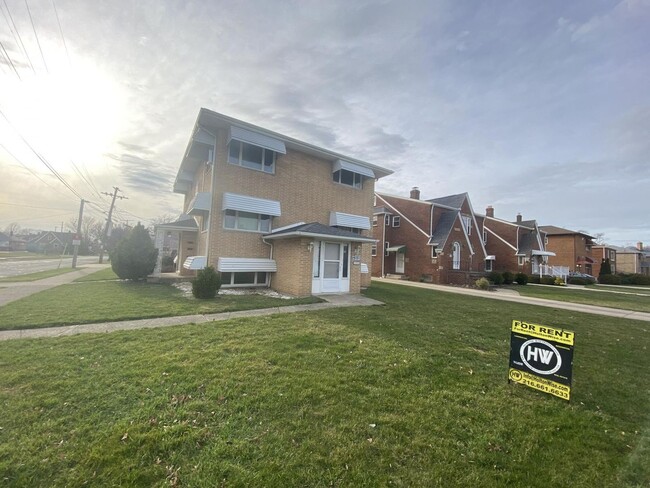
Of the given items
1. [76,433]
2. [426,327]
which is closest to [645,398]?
[426,327]

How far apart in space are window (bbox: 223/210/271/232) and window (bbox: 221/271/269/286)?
2176 mm

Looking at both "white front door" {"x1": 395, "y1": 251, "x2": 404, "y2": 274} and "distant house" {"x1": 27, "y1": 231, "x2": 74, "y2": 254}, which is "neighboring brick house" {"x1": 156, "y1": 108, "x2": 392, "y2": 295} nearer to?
"white front door" {"x1": 395, "y1": 251, "x2": 404, "y2": 274}

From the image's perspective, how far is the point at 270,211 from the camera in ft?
46.6

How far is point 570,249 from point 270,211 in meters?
44.1

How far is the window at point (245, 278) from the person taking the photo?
45.3ft

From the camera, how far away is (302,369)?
4645 millimetres

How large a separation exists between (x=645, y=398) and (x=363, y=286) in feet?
41.5

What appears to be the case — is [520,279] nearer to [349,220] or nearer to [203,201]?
[349,220]

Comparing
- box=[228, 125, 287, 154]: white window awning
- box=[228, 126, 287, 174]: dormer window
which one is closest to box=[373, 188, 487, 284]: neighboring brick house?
box=[228, 126, 287, 174]: dormer window

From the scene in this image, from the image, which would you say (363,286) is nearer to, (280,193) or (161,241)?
(280,193)

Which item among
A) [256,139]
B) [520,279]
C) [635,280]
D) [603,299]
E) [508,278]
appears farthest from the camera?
[635,280]

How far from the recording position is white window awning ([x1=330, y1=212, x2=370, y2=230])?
645 inches

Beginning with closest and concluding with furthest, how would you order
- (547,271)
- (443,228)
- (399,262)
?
(443,228) < (399,262) < (547,271)

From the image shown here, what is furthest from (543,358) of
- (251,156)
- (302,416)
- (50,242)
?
(50,242)
